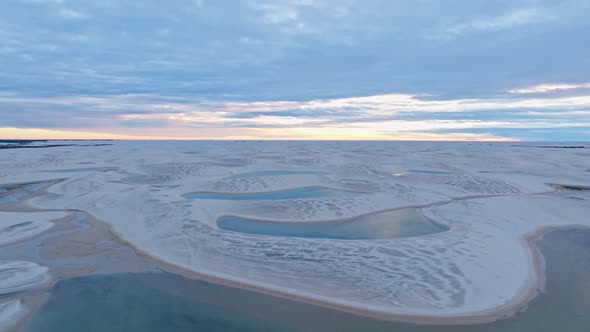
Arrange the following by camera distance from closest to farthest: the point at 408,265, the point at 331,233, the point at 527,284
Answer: the point at 527,284, the point at 408,265, the point at 331,233

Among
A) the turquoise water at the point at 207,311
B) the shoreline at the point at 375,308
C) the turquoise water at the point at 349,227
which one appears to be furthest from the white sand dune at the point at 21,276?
the turquoise water at the point at 349,227

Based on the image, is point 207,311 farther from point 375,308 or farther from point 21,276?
point 21,276

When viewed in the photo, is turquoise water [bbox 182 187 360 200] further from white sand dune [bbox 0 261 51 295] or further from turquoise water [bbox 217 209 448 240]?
white sand dune [bbox 0 261 51 295]

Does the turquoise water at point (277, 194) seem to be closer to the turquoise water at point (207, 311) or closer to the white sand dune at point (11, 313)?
the turquoise water at point (207, 311)

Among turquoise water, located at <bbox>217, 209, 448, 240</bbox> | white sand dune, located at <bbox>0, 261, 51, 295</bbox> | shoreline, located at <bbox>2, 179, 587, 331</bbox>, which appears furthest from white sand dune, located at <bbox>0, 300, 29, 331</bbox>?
turquoise water, located at <bbox>217, 209, 448, 240</bbox>

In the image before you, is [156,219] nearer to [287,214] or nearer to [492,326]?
[287,214]

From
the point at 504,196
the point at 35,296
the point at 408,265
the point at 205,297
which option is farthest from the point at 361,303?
the point at 504,196

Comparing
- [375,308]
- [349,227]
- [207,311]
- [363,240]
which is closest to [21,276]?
[207,311]
